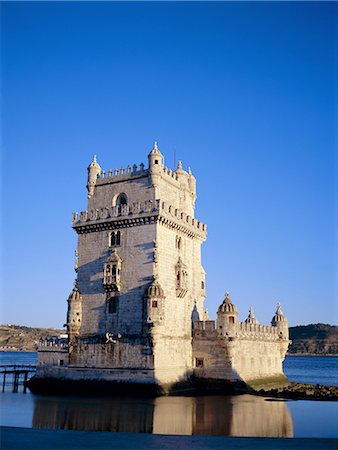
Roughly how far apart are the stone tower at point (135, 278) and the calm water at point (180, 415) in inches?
168

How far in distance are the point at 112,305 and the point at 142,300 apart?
11.1 ft

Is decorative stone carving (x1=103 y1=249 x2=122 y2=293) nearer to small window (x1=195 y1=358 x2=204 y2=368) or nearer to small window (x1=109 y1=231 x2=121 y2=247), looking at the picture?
small window (x1=109 y1=231 x2=121 y2=247)

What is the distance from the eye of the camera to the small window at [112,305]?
46.1 m

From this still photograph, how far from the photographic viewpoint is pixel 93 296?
47438 millimetres

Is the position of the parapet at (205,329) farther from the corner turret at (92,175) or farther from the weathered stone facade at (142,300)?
the corner turret at (92,175)

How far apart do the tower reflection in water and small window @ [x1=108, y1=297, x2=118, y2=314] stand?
7977 millimetres

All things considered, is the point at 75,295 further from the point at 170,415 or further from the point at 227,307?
the point at 170,415

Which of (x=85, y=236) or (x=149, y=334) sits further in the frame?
(x=85, y=236)

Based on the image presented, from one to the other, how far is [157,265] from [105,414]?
47.8 ft

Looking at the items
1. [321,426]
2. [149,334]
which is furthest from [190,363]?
[321,426]

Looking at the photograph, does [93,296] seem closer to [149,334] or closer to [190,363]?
[149,334]

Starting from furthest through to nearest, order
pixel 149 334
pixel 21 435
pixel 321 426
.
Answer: pixel 149 334, pixel 321 426, pixel 21 435

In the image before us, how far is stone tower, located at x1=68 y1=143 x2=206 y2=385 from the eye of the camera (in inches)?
1711

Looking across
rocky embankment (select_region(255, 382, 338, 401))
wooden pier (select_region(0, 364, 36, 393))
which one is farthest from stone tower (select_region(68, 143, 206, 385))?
wooden pier (select_region(0, 364, 36, 393))
